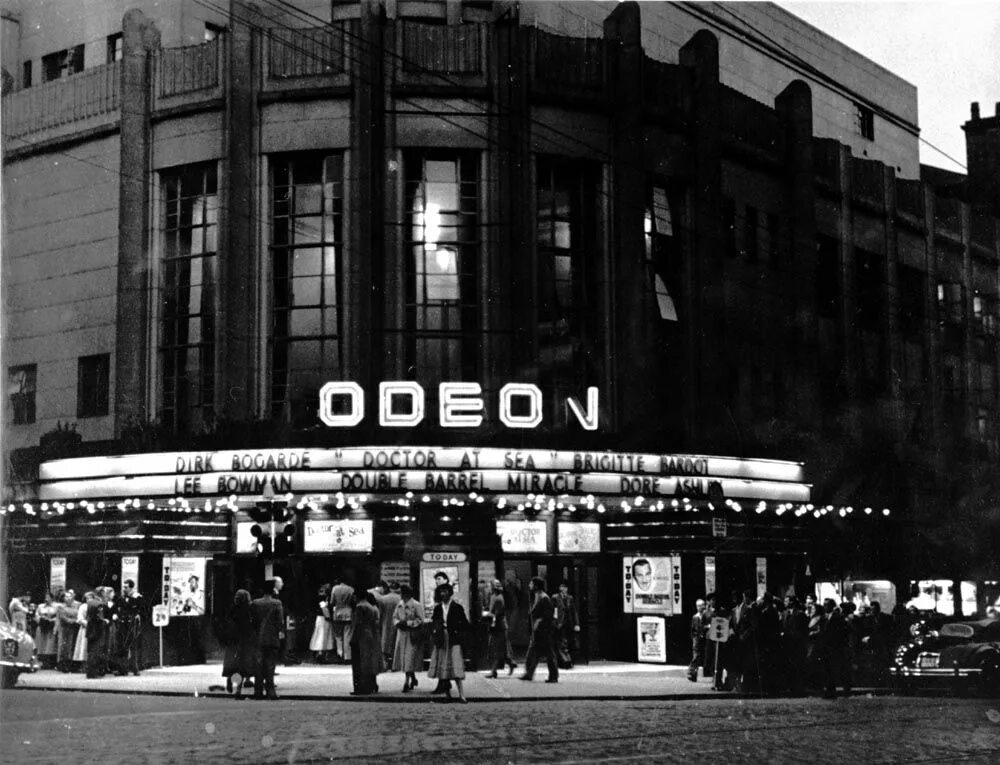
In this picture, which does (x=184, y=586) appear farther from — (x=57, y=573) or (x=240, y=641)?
(x=240, y=641)

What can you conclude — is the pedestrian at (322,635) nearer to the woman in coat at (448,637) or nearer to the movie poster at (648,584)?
the movie poster at (648,584)

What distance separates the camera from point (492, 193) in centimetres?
3647

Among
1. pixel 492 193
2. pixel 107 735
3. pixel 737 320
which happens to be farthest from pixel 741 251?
pixel 107 735

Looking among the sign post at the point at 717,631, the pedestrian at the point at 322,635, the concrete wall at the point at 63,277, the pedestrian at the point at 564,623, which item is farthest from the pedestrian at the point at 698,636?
the concrete wall at the point at 63,277

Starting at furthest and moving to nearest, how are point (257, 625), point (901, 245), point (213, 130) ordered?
point (901, 245)
point (213, 130)
point (257, 625)

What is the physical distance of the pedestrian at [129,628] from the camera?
28875 mm

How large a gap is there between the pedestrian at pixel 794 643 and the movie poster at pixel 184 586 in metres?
13.8

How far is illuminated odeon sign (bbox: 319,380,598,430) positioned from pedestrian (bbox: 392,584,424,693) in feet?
22.2

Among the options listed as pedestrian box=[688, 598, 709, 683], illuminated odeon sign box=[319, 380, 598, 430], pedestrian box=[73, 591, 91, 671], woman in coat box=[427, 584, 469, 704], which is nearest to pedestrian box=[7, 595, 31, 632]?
pedestrian box=[73, 591, 91, 671]

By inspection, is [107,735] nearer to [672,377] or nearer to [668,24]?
[672,377]

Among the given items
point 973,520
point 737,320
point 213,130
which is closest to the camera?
point 213,130

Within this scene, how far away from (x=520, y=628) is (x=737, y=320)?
12.9 m

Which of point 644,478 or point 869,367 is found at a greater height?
point 869,367

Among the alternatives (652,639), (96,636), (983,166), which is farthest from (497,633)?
(983,166)
